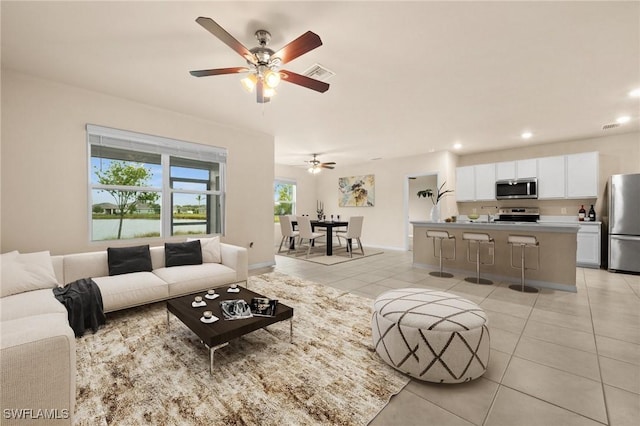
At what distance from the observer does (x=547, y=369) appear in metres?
1.86

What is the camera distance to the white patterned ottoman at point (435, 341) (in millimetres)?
1670

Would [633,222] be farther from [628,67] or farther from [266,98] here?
[266,98]

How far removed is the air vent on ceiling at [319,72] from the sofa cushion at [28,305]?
305 cm

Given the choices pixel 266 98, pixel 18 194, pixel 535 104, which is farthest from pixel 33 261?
pixel 535 104

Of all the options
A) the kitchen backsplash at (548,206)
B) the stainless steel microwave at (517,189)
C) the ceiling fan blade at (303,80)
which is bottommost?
the kitchen backsplash at (548,206)

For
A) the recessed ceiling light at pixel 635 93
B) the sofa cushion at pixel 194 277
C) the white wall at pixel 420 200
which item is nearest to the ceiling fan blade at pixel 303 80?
the sofa cushion at pixel 194 277

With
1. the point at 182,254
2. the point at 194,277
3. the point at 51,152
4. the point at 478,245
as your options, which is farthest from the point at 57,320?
the point at 478,245

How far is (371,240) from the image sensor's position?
8.02m

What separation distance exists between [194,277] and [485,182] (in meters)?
6.46

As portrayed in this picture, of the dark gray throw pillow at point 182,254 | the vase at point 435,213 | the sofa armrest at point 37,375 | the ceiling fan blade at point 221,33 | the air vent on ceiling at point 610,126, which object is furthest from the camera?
the vase at point 435,213

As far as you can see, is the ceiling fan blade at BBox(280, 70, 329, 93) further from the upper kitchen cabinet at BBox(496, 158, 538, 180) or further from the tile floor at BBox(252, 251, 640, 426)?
the upper kitchen cabinet at BBox(496, 158, 538, 180)

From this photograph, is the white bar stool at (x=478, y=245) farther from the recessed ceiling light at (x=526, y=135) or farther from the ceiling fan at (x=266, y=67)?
the ceiling fan at (x=266, y=67)

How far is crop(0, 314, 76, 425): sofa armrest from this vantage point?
1125 millimetres

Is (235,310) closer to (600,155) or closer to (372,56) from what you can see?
(372,56)
